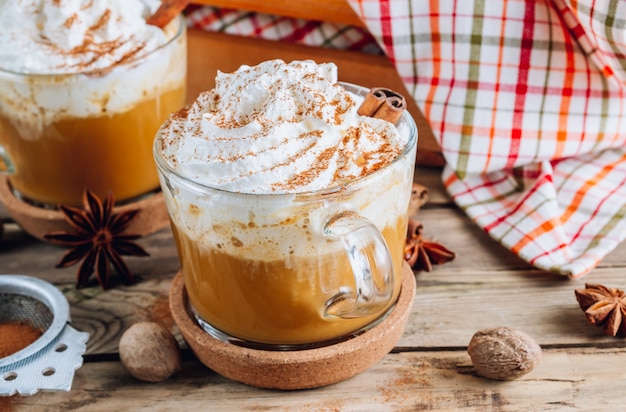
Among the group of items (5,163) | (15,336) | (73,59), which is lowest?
(15,336)

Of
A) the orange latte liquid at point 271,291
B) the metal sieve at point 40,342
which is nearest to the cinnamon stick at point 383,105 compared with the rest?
the orange latte liquid at point 271,291

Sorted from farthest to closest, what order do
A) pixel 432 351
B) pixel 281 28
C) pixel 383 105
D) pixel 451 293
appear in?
pixel 281 28, pixel 451 293, pixel 432 351, pixel 383 105

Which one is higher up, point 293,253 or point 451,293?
point 293,253

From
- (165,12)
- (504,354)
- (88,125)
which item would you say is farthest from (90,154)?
(504,354)

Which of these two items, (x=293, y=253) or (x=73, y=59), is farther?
(x=73, y=59)

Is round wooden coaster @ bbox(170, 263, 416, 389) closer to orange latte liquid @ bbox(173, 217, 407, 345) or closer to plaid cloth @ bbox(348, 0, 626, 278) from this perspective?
orange latte liquid @ bbox(173, 217, 407, 345)

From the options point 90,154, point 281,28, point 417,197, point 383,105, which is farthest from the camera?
point 281,28

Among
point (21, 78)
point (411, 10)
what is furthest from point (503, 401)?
point (21, 78)

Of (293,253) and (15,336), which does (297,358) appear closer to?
(293,253)
